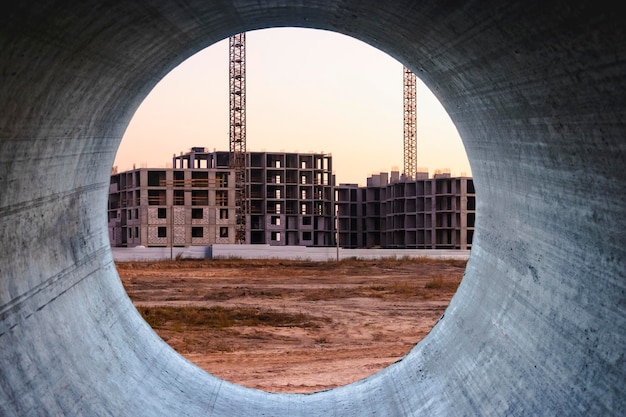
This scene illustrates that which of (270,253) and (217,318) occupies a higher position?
(217,318)

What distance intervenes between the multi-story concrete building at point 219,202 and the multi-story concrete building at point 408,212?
374cm

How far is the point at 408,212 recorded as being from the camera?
91438 mm

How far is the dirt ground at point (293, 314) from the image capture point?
19156mm

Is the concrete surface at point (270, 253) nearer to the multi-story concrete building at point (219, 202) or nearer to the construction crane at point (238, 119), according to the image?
the multi-story concrete building at point (219, 202)

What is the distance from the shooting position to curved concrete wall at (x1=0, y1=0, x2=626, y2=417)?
4223 mm

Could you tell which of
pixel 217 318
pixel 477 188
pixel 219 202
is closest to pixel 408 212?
pixel 219 202

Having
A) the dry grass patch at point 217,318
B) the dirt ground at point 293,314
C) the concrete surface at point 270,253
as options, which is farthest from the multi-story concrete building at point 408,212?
the dry grass patch at point 217,318

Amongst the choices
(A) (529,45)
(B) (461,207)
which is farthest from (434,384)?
(B) (461,207)

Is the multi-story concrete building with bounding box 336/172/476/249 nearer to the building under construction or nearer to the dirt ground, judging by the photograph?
the building under construction

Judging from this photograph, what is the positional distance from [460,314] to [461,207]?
3136 inches

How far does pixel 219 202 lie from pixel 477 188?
71876 mm

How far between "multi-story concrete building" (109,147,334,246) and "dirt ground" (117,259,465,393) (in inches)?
653

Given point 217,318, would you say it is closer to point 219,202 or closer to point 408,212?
point 219,202

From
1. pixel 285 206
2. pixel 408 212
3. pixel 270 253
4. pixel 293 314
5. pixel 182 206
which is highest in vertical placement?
pixel 182 206
